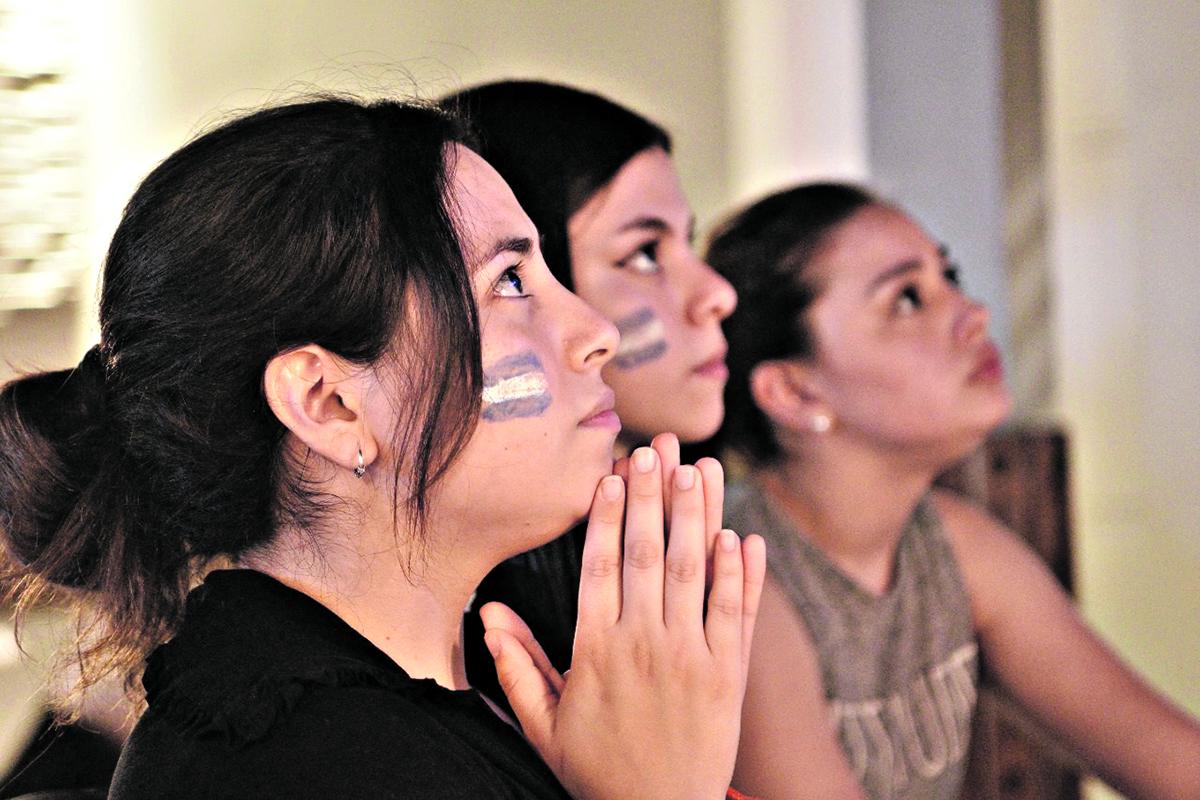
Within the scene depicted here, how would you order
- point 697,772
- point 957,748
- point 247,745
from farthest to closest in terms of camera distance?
point 957,748 → point 697,772 → point 247,745

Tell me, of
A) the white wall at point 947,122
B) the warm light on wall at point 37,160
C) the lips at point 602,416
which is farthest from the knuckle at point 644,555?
the white wall at point 947,122

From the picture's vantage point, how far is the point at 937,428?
1547 mm

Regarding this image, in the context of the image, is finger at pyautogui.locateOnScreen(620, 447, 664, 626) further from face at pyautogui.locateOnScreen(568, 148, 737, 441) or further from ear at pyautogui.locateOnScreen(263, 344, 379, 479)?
face at pyautogui.locateOnScreen(568, 148, 737, 441)

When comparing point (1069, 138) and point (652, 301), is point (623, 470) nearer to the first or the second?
point (652, 301)

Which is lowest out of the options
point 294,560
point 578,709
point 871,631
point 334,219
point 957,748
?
point 957,748

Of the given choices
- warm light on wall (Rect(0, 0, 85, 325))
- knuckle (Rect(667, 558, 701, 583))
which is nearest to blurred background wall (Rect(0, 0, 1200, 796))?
warm light on wall (Rect(0, 0, 85, 325))

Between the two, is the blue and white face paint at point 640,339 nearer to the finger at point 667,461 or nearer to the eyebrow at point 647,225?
the eyebrow at point 647,225

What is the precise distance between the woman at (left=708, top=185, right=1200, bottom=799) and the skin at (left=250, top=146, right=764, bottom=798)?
478 millimetres

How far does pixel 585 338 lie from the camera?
925mm

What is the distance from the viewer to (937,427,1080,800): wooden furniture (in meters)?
2.10

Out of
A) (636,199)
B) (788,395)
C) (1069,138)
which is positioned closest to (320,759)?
(636,199)

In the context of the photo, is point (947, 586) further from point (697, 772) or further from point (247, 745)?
point (247, 745)

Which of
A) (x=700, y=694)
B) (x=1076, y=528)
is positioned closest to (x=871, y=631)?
(x=700, y=694)

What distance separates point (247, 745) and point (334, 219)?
347mm
